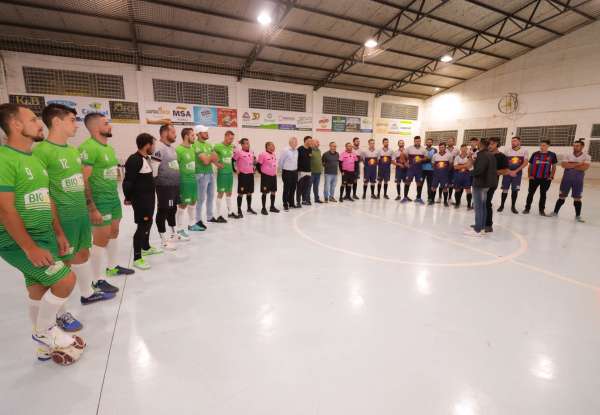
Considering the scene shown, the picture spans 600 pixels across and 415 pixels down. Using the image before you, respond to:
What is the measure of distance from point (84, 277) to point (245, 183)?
13.2 feet

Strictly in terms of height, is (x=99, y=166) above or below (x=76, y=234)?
above

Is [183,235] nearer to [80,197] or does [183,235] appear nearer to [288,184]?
[80,197]

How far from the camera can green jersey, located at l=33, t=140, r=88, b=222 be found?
2186 mm

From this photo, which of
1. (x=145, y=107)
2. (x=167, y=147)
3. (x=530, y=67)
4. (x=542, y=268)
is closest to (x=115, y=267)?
(x=167, y=147)

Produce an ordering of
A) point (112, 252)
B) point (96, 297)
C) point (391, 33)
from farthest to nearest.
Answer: point (391, 33)
point (112, 252)
point (96, 297)

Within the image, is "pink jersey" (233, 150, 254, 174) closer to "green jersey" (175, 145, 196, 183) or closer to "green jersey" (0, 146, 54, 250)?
"green jersey" (175, 145, 196, 183)

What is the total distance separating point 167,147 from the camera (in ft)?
13.6

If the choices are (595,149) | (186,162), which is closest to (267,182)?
(186,162)

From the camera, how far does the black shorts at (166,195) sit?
13.6 ft

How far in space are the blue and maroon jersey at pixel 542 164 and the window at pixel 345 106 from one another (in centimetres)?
1243

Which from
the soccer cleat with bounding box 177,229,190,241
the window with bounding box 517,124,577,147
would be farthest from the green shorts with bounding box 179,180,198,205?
the window with bounding box 517,124,577,147

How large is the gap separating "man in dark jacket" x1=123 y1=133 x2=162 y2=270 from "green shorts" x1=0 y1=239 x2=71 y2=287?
157 cm

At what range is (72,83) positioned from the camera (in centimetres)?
1203

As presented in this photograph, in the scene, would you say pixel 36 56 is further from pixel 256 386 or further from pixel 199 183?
pixel 256 386
